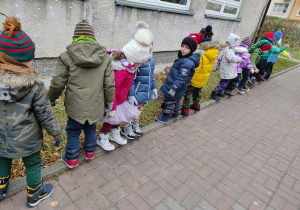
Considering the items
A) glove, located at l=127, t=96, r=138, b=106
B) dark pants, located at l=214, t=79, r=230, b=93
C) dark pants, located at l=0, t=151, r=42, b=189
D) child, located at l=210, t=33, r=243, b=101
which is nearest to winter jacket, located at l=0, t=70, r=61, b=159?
dark pants, located at l=0, t=151, r=42, b=189

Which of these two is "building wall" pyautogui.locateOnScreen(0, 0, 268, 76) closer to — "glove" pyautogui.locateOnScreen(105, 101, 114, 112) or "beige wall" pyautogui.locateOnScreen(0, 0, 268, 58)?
"beige wall" pyautogui.locateOnScreen(0, 0, 268, 58)

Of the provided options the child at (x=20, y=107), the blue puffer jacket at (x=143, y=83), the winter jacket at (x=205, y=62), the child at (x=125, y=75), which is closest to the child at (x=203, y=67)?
the winter jacket at (x=205, y=62)

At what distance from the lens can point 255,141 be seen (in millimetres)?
4184

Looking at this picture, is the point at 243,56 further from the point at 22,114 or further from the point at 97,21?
the point at 22,114

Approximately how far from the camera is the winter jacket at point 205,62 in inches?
168

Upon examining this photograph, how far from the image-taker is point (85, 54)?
2.09m

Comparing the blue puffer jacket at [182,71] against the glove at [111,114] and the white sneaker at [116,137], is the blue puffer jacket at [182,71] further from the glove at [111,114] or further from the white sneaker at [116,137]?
the glove at [111,114]

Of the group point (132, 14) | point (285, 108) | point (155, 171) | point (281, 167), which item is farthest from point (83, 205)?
point (285, 108)

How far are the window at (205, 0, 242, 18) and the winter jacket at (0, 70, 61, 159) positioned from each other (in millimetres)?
7464

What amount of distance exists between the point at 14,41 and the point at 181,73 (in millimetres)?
2585

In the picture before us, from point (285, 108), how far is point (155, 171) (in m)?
5.15

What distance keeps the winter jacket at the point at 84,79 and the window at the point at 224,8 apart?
6748 mm

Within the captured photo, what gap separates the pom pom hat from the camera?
160 cm

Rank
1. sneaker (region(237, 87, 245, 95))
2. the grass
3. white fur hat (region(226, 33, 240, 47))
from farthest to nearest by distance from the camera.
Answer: sneaker (region(237, 87, 245, 95))
white fur hat (region(226, 33, 240, 47))
the grass
